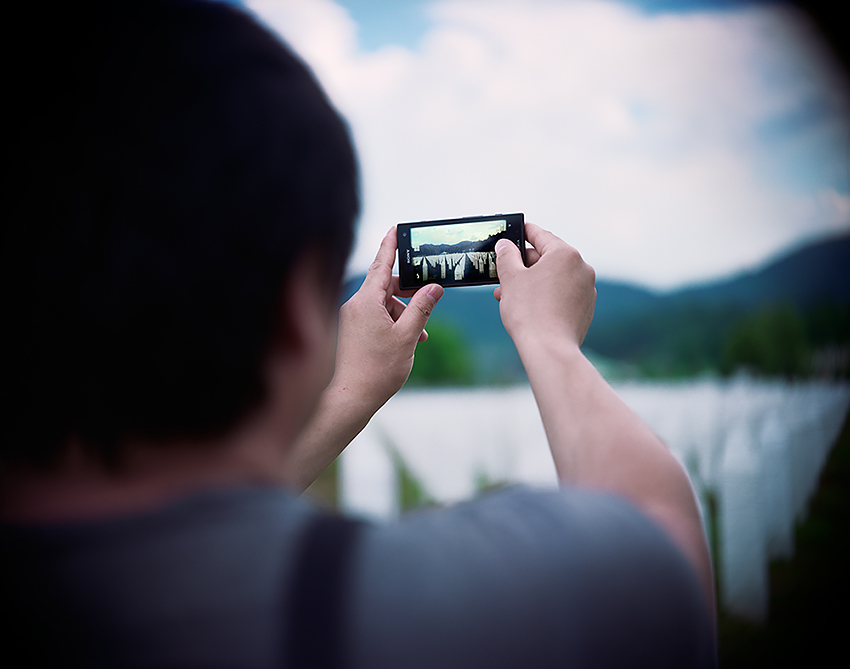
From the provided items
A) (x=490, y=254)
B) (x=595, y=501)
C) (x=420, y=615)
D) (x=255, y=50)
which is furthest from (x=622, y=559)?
(x=490, y=254)

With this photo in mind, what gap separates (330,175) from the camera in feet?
1.89

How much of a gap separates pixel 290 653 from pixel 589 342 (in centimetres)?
519

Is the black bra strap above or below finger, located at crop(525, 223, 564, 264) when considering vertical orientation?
below

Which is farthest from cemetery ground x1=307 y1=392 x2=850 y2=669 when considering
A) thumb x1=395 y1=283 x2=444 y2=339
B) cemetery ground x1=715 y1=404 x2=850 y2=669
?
thumb x1=395 y1=283 x2=444 y2=339

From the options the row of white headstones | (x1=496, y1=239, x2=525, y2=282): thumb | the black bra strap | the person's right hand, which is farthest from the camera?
the row of white headstones

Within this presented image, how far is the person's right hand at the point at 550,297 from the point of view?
779 millimetres

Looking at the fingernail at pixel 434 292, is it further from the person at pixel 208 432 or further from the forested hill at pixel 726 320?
the forested hill at pixel 726 320

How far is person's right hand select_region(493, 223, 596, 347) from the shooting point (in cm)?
78

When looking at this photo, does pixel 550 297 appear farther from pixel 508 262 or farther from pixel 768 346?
pixel 768 346

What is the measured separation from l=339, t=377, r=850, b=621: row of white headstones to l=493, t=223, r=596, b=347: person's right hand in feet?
6.69

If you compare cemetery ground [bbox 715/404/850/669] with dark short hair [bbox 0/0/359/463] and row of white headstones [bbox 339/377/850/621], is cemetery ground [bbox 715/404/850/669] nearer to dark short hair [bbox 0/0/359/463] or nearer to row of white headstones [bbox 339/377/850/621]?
row of white headstones [bbox 339/377/850/621]

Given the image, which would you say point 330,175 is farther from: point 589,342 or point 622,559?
point 589,342

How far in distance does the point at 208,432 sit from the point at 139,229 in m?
0.19

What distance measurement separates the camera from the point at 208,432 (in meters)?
0.54
